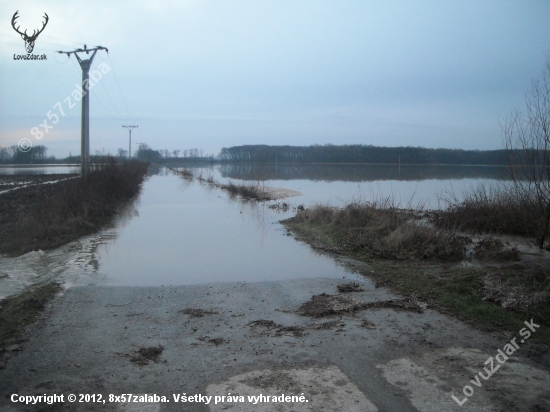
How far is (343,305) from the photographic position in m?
7.24

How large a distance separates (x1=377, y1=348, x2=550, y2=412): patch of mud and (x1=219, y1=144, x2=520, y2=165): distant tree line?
77.4 meters

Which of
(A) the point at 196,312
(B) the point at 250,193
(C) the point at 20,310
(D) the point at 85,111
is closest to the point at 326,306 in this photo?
(A) the point at 196,312

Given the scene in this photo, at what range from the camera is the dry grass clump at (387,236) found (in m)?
11.1

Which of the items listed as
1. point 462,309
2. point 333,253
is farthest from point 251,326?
point 333,253

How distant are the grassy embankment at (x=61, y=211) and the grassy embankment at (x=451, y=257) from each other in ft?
24.1

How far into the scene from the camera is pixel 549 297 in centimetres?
679

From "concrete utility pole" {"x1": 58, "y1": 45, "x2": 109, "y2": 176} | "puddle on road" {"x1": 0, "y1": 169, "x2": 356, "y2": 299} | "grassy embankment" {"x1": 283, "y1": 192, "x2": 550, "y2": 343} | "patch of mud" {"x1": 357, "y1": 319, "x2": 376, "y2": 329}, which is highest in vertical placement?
"concrete utility pole" {"x1": 58, "y1": 45, "x2": 109, "y2": 176}

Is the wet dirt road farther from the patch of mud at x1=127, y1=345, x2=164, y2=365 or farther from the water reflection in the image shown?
the water reflection

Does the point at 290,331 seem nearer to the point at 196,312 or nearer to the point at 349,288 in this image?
the point at 196,312

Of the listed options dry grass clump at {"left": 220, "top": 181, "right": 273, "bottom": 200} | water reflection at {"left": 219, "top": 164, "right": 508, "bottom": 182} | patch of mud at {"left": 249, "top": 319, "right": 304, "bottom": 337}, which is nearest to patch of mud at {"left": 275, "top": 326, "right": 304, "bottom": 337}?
patch of mud at {"left": 249, "top": 319, "right": 304, "bottom": 337}

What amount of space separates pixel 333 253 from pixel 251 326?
5.96m

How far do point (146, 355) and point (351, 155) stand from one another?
335 ft

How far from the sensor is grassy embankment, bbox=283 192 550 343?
22.5 feet

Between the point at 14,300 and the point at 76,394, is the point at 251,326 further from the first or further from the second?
the point at 14,300
